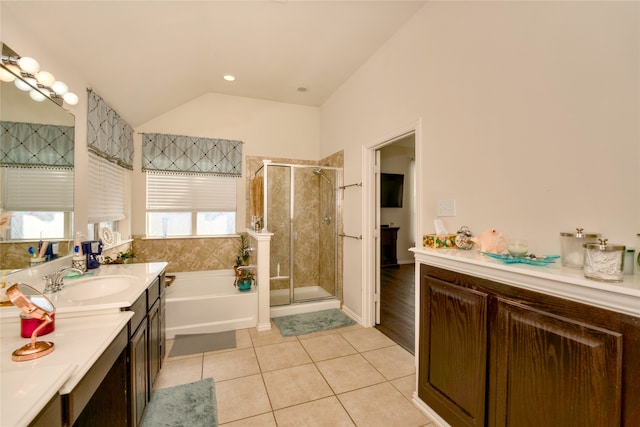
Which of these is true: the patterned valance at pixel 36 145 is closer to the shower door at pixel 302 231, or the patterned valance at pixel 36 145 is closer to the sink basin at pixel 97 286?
the sink basin at pixel 97 286

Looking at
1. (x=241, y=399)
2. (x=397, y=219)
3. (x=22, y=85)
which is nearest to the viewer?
(x=22, y=85)

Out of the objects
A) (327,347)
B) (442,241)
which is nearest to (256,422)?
(327,347)

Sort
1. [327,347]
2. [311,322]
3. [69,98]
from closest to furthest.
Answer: [69,98], [327,347], [311,322]

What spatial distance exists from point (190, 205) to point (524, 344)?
3.94 metres

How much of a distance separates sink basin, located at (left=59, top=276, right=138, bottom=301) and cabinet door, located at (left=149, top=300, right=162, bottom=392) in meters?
0.26

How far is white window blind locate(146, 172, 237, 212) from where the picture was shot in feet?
12.4

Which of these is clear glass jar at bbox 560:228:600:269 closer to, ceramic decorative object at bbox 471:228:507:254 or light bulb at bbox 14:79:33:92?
ceramic decorative object at bbox 471:228:507:254

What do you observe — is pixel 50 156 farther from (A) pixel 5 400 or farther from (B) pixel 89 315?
(A) pixel 5 400

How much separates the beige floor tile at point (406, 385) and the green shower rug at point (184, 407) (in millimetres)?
1287

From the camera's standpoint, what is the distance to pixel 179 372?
2232mm

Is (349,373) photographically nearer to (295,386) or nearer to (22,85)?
(295,386)

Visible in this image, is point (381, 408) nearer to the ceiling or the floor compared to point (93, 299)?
nearer to the floor

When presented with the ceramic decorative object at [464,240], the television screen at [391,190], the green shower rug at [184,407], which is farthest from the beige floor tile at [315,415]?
the television screen at [391,190]

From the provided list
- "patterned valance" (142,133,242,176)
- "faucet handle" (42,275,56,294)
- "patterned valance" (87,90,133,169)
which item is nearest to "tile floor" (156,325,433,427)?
"faucet handle" (42,275,56,294)
